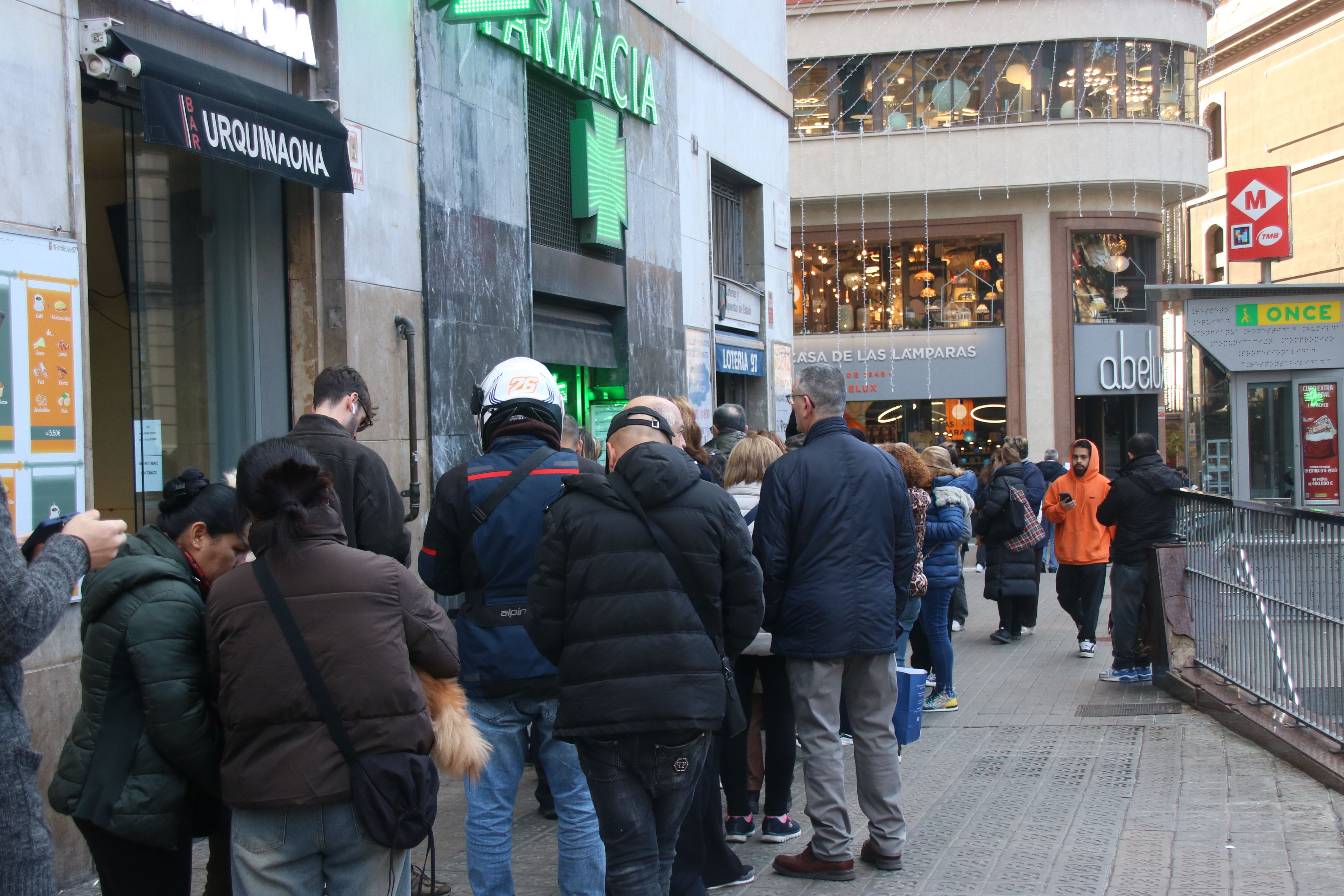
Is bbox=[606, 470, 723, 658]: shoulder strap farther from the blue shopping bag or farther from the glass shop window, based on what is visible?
the glass shop window

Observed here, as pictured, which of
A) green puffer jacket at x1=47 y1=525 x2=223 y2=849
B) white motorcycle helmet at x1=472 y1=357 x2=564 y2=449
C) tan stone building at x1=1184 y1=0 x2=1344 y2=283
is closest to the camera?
green puffer jacket at x1=47 y1=525 x2=223 y2=849

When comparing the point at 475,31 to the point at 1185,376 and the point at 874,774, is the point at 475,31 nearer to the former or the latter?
the point at 874,774

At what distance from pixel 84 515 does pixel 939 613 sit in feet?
20.2

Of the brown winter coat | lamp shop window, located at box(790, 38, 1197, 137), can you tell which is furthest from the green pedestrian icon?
lamp shop window, located at box(790, 38, 1197, 137)

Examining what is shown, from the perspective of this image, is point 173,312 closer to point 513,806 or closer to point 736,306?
point 513,806

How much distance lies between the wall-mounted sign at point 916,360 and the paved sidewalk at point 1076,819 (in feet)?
68.0

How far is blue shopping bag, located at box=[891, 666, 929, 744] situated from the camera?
5898mm

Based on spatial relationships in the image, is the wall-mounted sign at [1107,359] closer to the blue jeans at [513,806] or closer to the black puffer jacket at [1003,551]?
the black puffer jacket at [1003,551]

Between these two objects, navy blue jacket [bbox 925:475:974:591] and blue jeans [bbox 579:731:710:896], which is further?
navy blue jacket [bbox 925:475:974:591]

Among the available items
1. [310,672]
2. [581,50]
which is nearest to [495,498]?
[310,672]

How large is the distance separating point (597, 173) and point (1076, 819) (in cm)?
711

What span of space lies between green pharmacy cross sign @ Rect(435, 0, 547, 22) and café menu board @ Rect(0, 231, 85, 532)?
3.85m

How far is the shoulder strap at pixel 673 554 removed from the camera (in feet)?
12.4

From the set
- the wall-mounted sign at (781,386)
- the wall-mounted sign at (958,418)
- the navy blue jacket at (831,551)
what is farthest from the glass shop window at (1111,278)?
the navy blue jacket at (831,551)
